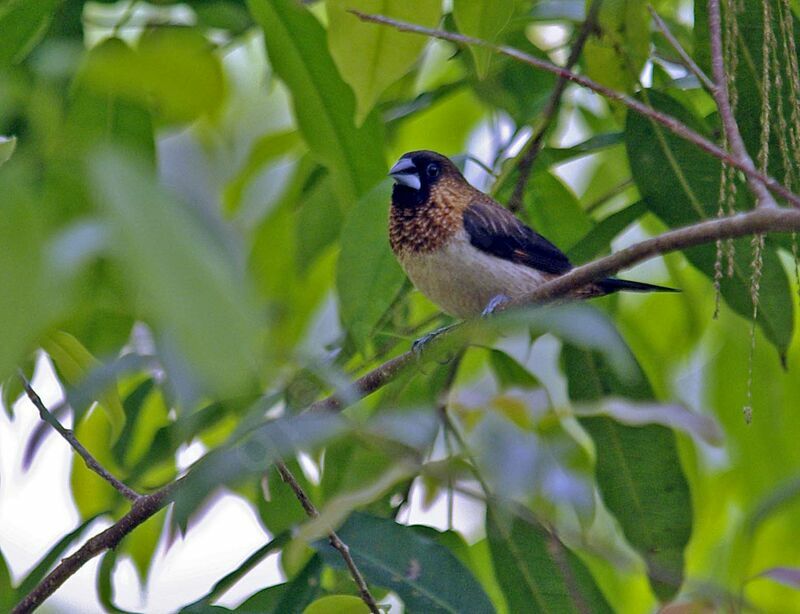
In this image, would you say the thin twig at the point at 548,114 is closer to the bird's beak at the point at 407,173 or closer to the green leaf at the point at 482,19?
the green leaf at the point at 482,19

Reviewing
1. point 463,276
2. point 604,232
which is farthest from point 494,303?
point 604,232

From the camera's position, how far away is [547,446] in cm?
163

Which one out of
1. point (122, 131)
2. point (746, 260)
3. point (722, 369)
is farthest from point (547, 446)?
point (722, 369)

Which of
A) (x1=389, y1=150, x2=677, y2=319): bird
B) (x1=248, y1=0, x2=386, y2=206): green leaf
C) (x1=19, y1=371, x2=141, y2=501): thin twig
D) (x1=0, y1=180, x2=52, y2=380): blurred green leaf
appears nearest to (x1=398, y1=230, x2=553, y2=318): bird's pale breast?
(x1=389, y1=150, x2=677, y2=319): bird

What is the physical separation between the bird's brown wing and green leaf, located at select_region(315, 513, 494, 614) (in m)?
0.98

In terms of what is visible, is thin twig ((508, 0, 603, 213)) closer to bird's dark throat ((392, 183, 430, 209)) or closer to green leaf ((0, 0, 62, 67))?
bird's dark throat ((392, 183, 430, 209))

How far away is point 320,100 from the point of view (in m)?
2.25

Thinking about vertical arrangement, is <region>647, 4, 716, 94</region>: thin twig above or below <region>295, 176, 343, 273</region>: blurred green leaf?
above

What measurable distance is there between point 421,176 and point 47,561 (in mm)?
1395

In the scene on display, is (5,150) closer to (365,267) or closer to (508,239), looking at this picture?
(365,267)

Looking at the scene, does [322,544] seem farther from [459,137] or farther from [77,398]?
[459,137]

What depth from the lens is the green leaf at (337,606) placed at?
1.74 m

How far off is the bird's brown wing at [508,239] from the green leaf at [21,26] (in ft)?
3.69

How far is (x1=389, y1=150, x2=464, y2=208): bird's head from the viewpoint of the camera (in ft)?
10.0
